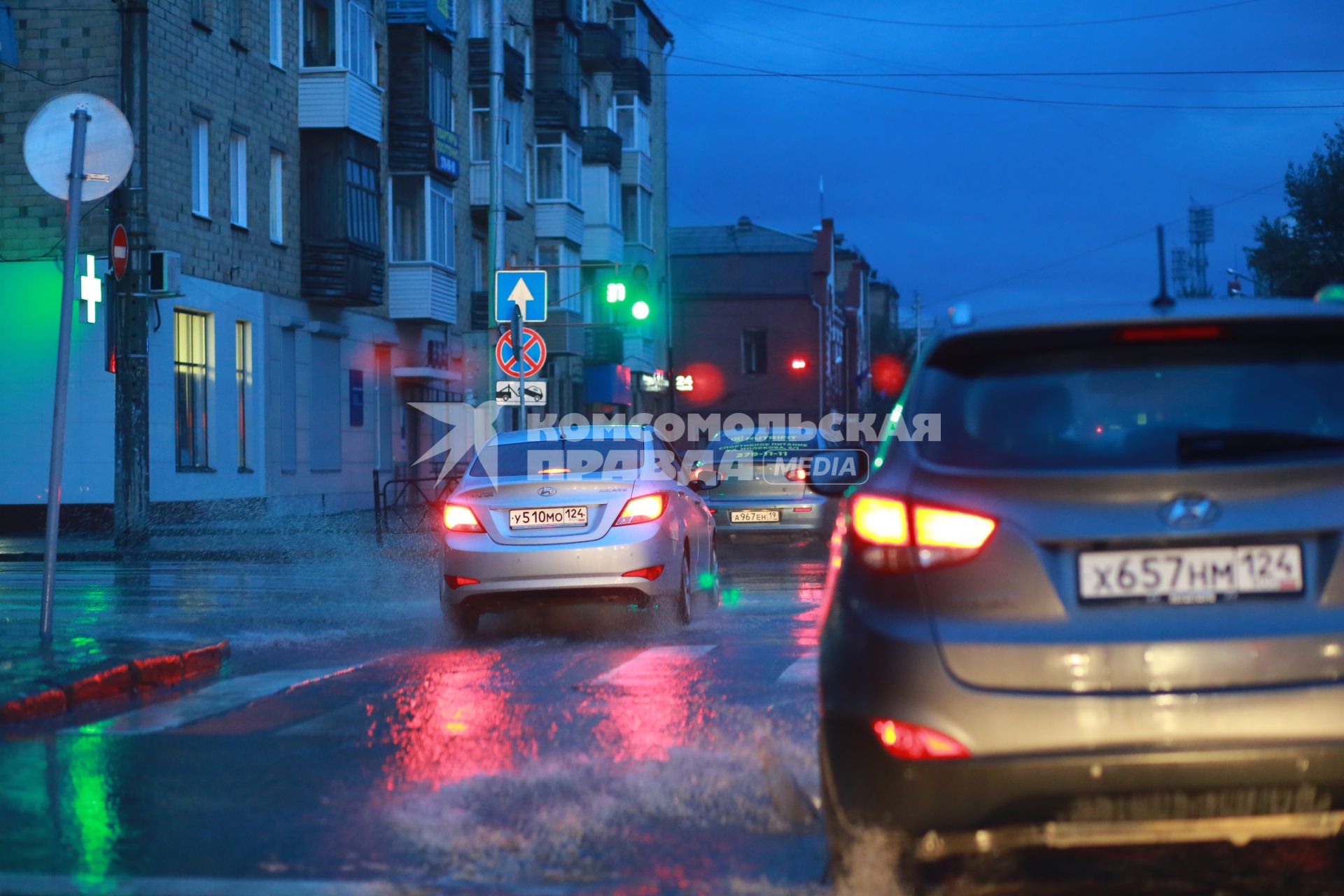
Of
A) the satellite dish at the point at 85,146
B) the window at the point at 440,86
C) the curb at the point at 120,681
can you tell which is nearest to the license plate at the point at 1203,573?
the curb at the point at 120,681

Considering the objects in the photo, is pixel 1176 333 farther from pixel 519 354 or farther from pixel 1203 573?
pixel 519 354

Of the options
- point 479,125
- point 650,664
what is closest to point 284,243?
point 479,125

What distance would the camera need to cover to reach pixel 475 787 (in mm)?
6414

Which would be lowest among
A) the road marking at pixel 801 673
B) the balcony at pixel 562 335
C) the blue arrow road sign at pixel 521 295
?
the road marking at pixel 801 673

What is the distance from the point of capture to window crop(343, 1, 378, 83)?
35125mm

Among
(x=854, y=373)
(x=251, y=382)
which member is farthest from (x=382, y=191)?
(x=854, y=373)

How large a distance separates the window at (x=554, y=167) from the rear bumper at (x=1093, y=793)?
1925 inches

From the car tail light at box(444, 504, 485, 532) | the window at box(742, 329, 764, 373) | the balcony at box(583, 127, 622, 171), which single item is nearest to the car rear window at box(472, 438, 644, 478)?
the car tail light at box(444, 504, 485, 532)

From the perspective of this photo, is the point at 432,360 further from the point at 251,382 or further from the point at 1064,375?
the point at 1064,375

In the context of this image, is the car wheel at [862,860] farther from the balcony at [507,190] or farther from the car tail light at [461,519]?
the balcony at [507,190]

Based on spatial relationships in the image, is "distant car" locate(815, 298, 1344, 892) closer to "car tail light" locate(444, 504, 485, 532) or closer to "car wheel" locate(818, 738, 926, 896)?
"car wheel" locate(818, 738, 926, 896)

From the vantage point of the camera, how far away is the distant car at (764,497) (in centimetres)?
1991

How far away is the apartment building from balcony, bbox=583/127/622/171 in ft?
23.4

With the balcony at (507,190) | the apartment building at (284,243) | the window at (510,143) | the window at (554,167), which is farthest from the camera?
the window at (554,167)
